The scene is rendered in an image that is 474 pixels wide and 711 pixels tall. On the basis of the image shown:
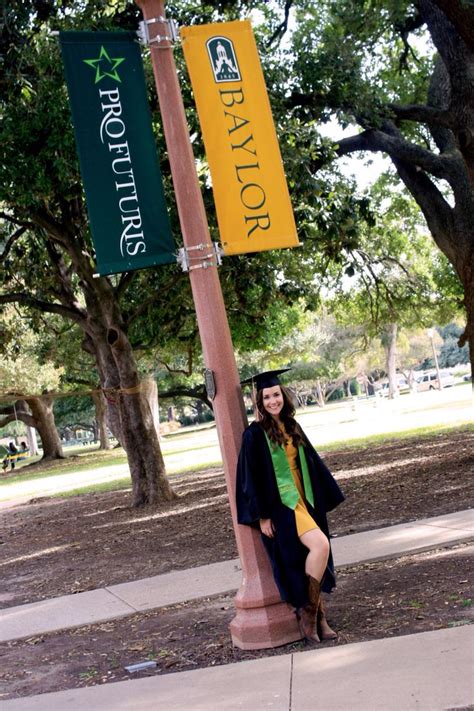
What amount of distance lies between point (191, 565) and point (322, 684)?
17.2 feet

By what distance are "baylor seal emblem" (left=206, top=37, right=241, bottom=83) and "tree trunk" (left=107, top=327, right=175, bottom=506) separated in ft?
37.1

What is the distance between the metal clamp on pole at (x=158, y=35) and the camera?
22.3 ft

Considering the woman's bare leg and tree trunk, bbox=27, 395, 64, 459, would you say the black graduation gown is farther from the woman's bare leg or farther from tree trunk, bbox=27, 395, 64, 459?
tree trunk, bbox=27, 395, 64, 459

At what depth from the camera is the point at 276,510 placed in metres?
6.11

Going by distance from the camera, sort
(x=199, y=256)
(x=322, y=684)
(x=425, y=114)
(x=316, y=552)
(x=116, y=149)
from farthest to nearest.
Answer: (x=425, y=114) → (x=116, y=149) → (x=199, y=256) → (x=316, y=552) → (x=322, y=684)

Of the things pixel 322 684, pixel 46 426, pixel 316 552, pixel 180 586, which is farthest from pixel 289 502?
pixel 46 426

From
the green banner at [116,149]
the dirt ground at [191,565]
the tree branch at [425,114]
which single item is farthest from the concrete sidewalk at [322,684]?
the tree branch at [425,114]

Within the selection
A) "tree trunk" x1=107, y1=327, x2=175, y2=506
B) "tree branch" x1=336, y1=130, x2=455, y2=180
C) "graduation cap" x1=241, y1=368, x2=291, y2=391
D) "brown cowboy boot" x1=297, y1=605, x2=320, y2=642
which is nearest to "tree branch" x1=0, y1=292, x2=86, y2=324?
"tree trunk" x1=107, y1=327, x2=175, y2=506

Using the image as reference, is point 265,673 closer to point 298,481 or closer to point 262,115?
point 298,481

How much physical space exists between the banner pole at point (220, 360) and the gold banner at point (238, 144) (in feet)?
0.69

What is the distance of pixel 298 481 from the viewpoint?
6.20 meters

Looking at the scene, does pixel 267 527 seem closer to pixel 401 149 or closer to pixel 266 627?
pixel 266 627

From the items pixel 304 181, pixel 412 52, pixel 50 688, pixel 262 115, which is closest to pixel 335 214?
pixel 304 181

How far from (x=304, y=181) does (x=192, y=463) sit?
57.7 feet
